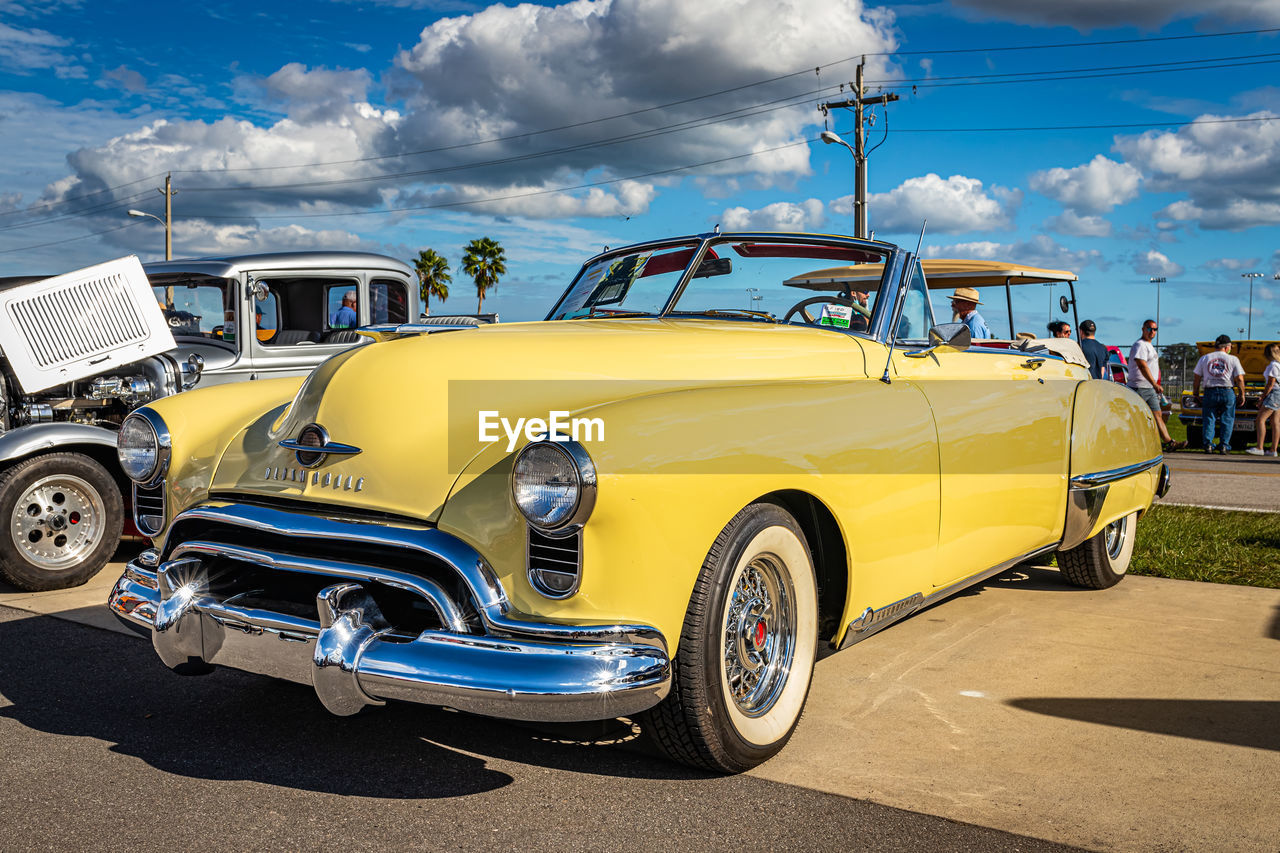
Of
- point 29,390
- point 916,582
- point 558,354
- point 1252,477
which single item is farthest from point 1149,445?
point 1252,477

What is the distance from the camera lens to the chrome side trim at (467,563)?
2361 millimetres

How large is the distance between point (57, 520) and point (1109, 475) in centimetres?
504

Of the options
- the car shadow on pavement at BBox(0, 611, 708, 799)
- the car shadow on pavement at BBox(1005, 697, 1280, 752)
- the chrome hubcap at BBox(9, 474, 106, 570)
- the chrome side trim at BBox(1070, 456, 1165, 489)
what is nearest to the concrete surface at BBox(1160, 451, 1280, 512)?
the chrome side trim at BBox(1070, 456, 1165, 489)

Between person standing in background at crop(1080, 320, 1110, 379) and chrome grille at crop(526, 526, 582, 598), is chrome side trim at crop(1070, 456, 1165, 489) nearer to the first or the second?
Answer: chrome grille at crop(526, 526, 582, 598)

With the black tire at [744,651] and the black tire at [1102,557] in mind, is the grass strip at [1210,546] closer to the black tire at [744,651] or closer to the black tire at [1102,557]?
the black tire at [1102,557]

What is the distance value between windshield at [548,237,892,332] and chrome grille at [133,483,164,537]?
1739 mm

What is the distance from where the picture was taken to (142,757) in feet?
9.57

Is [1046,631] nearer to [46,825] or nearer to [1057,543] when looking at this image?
[1057,543]

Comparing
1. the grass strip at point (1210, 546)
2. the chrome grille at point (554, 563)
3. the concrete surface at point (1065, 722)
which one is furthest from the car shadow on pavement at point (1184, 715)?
the grass strip at point (1210, 546)

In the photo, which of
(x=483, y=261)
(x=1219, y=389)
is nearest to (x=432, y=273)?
(x=483, y=261)

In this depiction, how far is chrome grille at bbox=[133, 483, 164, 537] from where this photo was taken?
3.40 metres

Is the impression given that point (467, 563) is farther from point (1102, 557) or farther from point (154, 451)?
point (1102, 557)

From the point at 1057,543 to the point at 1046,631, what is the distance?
37 cm

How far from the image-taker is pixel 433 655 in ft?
7.67
